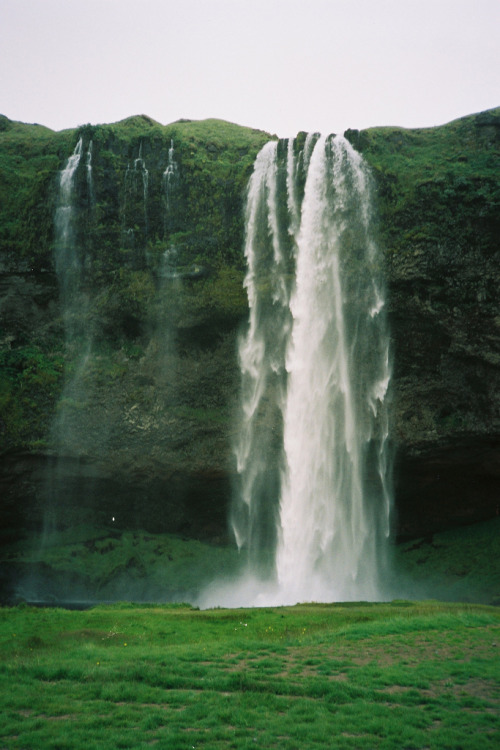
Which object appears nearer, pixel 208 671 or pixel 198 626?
pixel 208 671

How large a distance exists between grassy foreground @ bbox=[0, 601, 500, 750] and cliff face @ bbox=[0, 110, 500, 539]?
23.9 metres

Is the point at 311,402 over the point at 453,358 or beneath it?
beneath

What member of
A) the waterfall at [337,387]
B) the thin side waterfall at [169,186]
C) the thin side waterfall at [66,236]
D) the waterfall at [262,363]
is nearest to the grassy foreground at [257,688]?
the waterfall at [337,387]

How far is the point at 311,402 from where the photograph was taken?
41875 millimetres

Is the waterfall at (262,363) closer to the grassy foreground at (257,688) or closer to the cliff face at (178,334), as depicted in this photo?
the cliff face at (178,334)

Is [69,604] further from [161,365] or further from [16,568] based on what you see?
[161,365]

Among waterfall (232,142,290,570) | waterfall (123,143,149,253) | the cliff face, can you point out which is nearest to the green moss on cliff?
the cliff face

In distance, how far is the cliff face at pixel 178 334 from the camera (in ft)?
135

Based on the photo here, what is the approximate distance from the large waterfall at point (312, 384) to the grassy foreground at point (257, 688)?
2022 centimetres

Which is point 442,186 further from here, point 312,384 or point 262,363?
point 262,363

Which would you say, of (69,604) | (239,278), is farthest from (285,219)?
(69,604)

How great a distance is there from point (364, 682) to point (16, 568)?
38.1 m

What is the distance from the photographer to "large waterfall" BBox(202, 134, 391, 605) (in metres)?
40.3

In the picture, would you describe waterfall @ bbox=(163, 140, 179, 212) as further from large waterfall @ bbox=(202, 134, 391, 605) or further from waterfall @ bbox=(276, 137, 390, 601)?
waterfall @ bbox=(276, 137, 390, 601)
